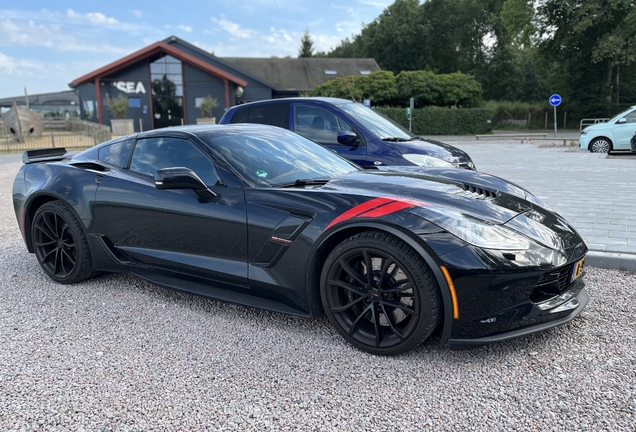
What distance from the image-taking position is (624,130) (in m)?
13.7

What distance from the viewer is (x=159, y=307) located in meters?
3.69

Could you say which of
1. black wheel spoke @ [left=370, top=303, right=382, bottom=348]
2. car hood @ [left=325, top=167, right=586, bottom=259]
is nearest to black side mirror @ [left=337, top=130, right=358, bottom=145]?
car hood @ [left=325, top=167, right=586, bottom=259]

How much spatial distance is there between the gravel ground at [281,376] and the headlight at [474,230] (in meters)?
0.67

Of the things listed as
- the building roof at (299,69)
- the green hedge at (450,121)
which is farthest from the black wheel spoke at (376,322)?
the building roof at (299,69)

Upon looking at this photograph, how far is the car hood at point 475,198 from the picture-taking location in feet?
9.39

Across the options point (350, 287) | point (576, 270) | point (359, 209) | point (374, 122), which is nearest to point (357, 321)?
point (350, 287)

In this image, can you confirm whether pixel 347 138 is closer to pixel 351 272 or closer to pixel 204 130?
pixel 204 130

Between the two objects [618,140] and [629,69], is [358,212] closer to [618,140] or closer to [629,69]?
[618,140]

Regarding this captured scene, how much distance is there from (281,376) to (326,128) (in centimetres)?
470

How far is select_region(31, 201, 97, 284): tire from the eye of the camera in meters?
4.06

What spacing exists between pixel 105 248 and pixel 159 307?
695 mm

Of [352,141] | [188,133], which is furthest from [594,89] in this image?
[188,133]

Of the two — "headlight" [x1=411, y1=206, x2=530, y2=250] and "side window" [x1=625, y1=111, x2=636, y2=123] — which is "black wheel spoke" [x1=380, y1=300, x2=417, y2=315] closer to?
"headlight" [x1=411, y1=206, x2=530, y2=250]

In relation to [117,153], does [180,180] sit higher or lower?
lower
